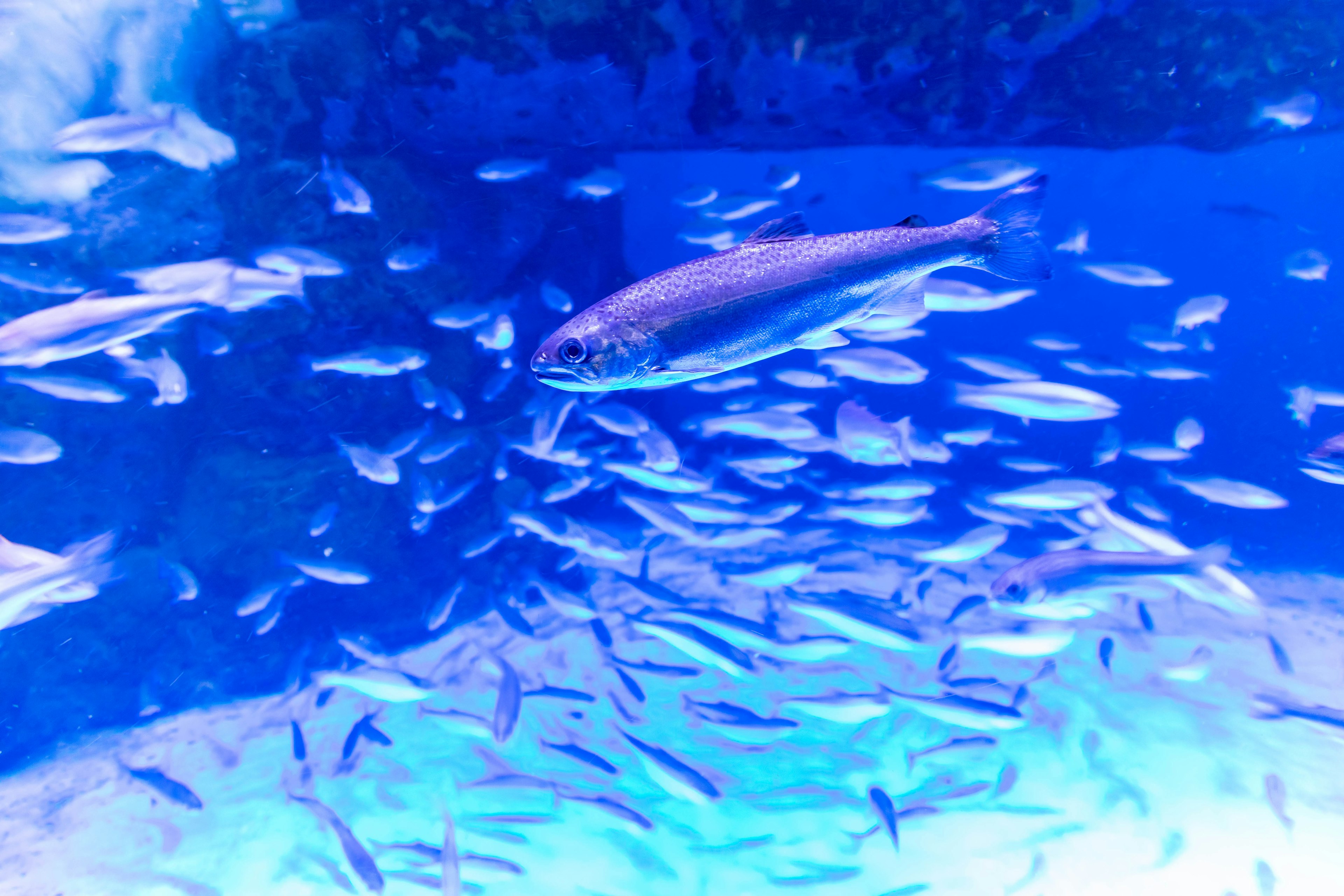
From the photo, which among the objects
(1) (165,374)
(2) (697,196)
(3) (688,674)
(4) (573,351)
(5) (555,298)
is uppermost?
(4) (573,351)

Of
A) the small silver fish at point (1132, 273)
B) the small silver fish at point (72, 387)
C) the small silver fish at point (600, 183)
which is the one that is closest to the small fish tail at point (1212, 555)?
the small silver fish at point (1132, 273)

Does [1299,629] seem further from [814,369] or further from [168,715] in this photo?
[168,715]

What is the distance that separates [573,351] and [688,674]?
425 cm

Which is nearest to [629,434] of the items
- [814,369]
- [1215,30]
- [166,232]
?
[814,369]

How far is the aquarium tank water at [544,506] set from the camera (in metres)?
4.34

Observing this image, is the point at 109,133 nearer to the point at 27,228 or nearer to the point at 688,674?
the point at 27,228

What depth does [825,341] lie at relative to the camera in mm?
2072

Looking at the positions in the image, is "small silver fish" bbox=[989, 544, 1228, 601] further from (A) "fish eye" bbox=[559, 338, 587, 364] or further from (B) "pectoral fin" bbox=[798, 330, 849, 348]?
(A) "fish eye" bbox=[559, 338, 587, 364]

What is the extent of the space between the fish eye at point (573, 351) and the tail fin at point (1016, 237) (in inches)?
58.9

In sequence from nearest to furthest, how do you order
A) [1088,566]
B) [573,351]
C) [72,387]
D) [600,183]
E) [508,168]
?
[573,351], [1088,566], [72,387], [508,168], [600,183]

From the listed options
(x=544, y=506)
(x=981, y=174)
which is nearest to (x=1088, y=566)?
(x=981, y=174)

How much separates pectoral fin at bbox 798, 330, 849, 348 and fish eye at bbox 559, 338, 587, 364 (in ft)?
2.40

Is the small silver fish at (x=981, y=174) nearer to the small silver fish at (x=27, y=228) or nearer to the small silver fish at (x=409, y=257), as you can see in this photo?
the small silver fish at (x=409, y=257)

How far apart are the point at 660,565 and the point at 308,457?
4.75 meters
